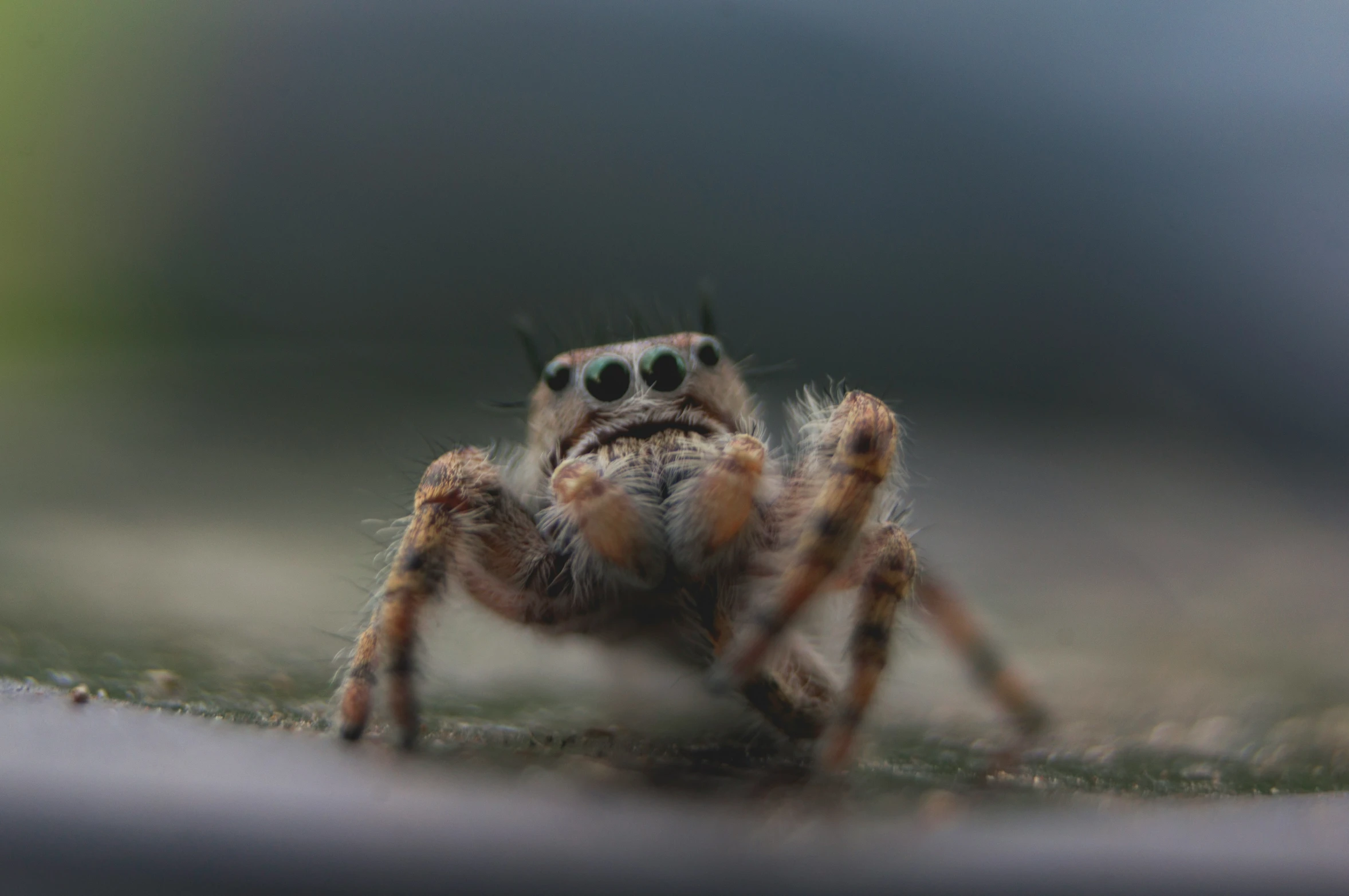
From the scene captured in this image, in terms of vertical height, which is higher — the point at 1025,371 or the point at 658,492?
the point at 1025,371

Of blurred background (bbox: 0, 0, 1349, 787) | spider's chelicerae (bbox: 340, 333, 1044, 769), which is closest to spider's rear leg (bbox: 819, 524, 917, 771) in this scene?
spider's chelicerae (bbox: 340, 333, 1044, 769)

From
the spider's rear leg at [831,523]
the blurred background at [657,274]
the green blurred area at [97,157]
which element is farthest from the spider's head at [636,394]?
the green blurred area at [97,157]

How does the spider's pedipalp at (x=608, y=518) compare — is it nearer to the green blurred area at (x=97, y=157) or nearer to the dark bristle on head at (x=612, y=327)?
the dark bristle on head at (x=612, y=327)

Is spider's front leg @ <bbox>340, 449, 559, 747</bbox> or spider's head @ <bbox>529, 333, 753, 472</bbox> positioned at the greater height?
spider's head @ <bbox>529, 333, 753, 472</bbox>

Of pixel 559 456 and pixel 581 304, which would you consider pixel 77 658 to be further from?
pixel 581 304

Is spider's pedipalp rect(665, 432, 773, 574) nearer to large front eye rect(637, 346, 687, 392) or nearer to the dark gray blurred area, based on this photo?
large front eye rect(637, 346, 687, 392)

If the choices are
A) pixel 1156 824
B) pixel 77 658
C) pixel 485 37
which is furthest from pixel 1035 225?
pixel 77 658
